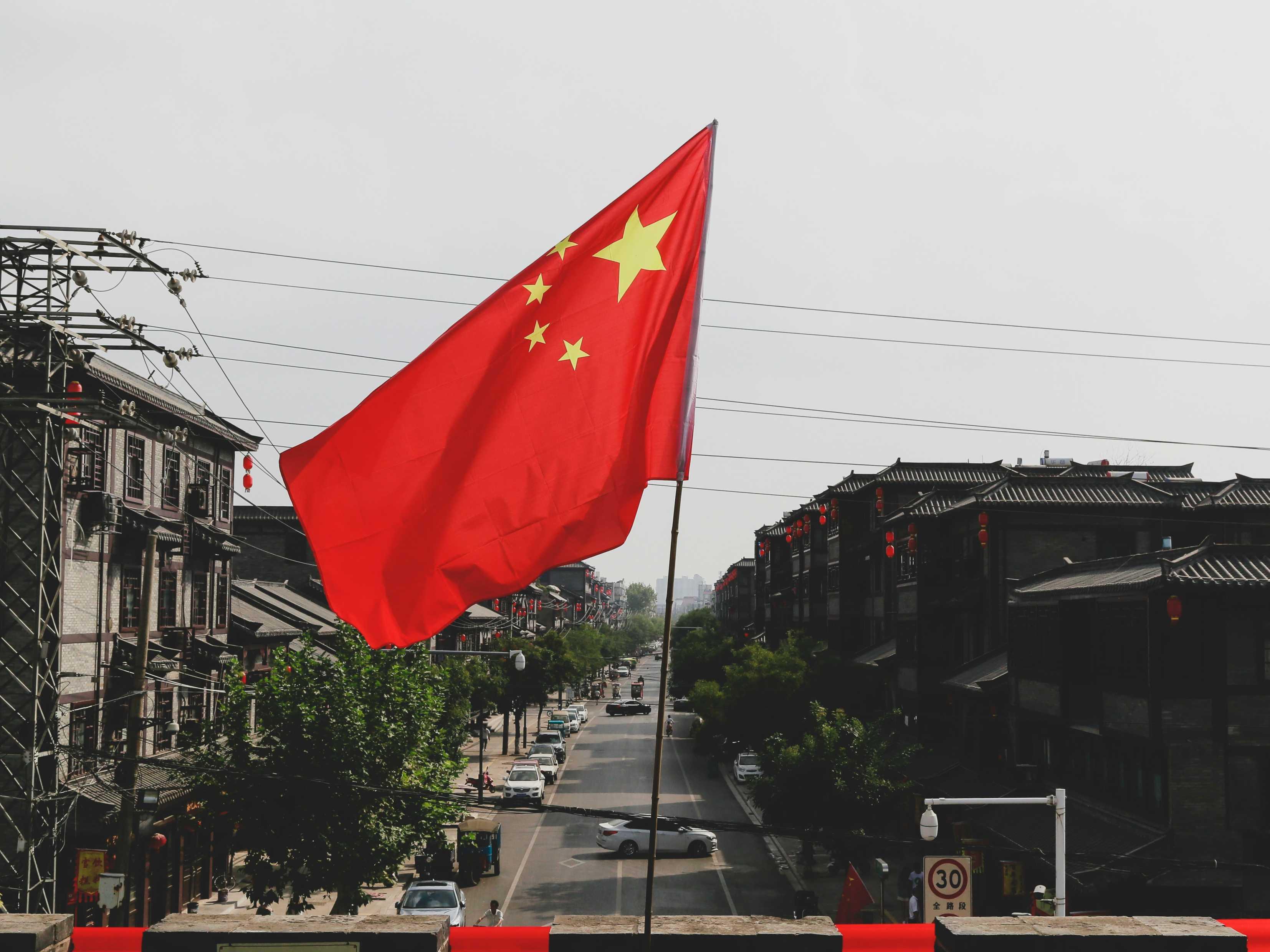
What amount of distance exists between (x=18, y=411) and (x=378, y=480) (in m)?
18.1

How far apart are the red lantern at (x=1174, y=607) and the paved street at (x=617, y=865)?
15216mm

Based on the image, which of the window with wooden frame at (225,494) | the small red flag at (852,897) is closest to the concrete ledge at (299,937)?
the small red flag at (852,897)

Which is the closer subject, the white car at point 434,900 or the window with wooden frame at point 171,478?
the white car at point 434,900

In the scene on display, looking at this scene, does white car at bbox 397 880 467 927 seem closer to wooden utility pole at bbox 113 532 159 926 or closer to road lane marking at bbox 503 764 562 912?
road lane marking at bbox 503 764 562 912

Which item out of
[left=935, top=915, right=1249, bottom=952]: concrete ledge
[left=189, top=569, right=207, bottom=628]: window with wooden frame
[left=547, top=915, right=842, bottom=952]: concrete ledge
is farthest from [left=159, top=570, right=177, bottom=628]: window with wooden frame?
[left=935, top=915, right=1249, bottom=952]: concrete ledge

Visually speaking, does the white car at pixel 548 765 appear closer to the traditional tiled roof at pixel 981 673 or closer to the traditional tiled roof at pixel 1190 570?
the traditional tiled roof at pixel 981 673

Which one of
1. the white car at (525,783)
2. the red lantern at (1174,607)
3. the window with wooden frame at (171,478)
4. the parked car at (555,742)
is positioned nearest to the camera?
the red lantern at (1174,607)

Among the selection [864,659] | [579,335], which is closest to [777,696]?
[864,659]

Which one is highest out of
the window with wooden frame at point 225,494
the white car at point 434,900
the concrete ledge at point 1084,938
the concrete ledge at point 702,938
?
the window with wooden frame at point 225,494

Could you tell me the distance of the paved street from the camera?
3456cm

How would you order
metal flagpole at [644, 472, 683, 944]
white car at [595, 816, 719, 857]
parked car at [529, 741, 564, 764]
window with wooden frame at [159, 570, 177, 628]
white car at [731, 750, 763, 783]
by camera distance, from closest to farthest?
metal flagpole at [644, 472, 683, 944]
window with wooden frame at [159, 570, 177, 628]
white car at [595, 816, 719, 857]
white car at [731, 750, 763, 783]
parked car at [529, 741, 564, 764]

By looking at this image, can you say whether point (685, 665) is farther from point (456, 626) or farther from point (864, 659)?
point (864, 659)

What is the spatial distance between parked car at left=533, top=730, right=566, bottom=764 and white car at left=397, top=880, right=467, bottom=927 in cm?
3543

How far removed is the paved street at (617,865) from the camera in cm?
3456
